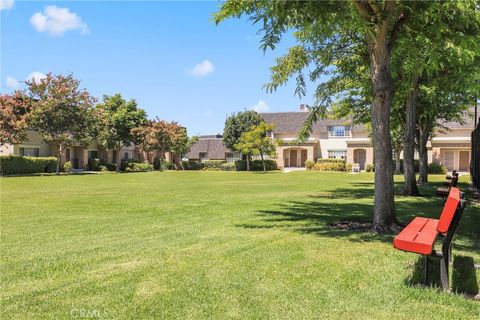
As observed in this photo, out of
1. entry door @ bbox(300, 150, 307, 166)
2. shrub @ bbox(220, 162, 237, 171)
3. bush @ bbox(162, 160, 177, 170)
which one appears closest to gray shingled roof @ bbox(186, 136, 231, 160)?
bush @ bbox(162, 160, 177, 170)

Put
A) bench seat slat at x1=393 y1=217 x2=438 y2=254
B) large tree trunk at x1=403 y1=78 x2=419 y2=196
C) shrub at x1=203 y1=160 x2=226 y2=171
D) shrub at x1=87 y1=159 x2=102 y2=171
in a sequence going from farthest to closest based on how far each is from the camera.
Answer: shrub at x1=203 y1=160 x2=226 y2=171 → shrub at x1=87 y1=159 x2=102 y2=171 → large tree trunk at x1=403 y1=78 x2=419 y2=196 → bench seat slat at x1=393 y1=217 x2=438 y2=254

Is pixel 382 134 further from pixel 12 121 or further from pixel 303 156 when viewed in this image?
pixel 303 156

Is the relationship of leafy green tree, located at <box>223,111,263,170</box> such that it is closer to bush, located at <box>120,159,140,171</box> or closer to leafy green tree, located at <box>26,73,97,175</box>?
bush, located at <box>120,159,140,171</box>

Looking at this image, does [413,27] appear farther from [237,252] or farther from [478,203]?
[478,203]

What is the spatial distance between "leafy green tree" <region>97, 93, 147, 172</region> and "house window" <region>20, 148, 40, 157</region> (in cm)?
715

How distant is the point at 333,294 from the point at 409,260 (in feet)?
6.41

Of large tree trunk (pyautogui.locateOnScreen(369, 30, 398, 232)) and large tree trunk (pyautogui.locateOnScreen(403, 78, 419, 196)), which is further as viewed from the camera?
large tree trunk (pyautogui.locateOnScreen(403, 78, 419, 196))

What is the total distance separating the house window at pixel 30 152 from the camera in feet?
145

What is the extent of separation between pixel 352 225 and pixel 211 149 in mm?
62106

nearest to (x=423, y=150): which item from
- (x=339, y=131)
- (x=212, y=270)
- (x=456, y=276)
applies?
(x=456, y=276)

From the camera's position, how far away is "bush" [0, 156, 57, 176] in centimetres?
3844

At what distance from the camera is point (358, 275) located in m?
5.35

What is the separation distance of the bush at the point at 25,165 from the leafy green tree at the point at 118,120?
7812mm

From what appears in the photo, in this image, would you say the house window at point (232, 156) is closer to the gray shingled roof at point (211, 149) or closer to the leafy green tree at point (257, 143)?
the gray shingled roof at point (211, 149)
